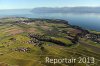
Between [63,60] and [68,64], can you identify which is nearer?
[68,64]

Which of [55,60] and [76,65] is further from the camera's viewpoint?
[55,60]

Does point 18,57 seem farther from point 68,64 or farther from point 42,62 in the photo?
point 68,64

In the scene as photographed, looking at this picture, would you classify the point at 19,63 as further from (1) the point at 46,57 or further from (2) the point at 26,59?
(1) the point at 46,57

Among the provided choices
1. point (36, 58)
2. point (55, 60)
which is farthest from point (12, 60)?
point (55, 60)

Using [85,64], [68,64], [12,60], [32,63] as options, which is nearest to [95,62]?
[85,64]

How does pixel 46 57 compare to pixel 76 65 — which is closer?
pixel 76 65

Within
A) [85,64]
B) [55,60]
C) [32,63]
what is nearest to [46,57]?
[55,60]

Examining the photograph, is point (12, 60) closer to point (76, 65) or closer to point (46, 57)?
point (46, 57)
